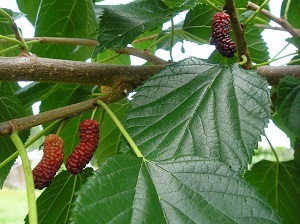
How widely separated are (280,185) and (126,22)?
0.43 m

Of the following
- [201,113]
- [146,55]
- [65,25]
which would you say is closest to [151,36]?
[65,25]

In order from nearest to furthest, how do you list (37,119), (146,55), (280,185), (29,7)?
(37,119) → (146,55) → (280,185) → (29,7)

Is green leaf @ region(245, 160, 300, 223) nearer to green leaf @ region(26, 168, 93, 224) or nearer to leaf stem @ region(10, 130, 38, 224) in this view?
green leaf @ region(26, 168, 93, 224)

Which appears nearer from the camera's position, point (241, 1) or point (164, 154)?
point (164, 154)

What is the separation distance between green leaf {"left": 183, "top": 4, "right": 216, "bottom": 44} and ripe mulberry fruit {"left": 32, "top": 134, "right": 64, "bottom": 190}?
361 mm

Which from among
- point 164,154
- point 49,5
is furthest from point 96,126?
point 49,5

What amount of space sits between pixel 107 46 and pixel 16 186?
7.22 metres

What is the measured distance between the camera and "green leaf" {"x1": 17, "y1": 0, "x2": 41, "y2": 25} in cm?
98

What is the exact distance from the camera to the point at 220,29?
59 cm

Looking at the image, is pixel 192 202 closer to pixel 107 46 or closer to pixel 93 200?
pixel 93 200

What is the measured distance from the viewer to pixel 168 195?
1.48ft

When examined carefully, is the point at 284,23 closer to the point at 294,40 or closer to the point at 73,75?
the point at 294,40

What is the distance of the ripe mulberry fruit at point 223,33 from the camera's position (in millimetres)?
593

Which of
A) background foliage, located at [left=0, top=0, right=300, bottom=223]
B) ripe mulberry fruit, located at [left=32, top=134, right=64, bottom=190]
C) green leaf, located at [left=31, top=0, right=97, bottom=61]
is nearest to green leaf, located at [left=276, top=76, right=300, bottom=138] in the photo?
background foliage, located at [left=0, top=0, right=300, bottom=223]
